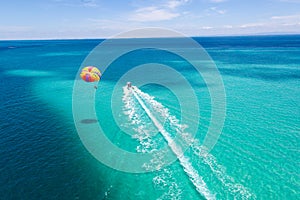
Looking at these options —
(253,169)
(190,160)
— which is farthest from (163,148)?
(253,169)

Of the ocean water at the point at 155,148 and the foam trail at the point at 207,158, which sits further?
the ocean water at the point at 155,148

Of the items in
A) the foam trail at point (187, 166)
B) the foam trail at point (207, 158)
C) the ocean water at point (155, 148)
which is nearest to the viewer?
the foam trail at point (207, 158)

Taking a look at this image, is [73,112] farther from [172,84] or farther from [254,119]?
[254,119]

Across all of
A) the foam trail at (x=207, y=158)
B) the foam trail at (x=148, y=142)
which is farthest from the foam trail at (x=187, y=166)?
the foam trail at (x=207, y=158)

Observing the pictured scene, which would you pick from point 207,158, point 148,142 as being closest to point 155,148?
point 148,142

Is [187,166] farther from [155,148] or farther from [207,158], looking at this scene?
[155,148]

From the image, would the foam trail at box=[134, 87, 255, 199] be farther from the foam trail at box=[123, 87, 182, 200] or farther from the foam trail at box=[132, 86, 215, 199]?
the foam trail at box=[123, 87, 182, 200]

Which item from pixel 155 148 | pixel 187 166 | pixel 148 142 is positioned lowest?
pixel 187 166

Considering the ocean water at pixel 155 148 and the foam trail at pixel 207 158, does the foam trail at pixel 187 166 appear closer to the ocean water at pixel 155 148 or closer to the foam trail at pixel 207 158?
the ocean water at pixel 155 148

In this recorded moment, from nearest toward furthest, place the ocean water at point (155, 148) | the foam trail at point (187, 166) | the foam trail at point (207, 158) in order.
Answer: the foam trail at point (207, 158)
the foam trail at point (187, 166)
the ocean water at point (155, 148)

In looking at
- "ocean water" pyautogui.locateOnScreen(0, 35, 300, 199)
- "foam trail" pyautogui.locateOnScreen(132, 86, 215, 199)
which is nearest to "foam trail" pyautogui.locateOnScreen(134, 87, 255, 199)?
"ocean water" pyautogui.locateOnScreen(0, 35, 300, 199)
